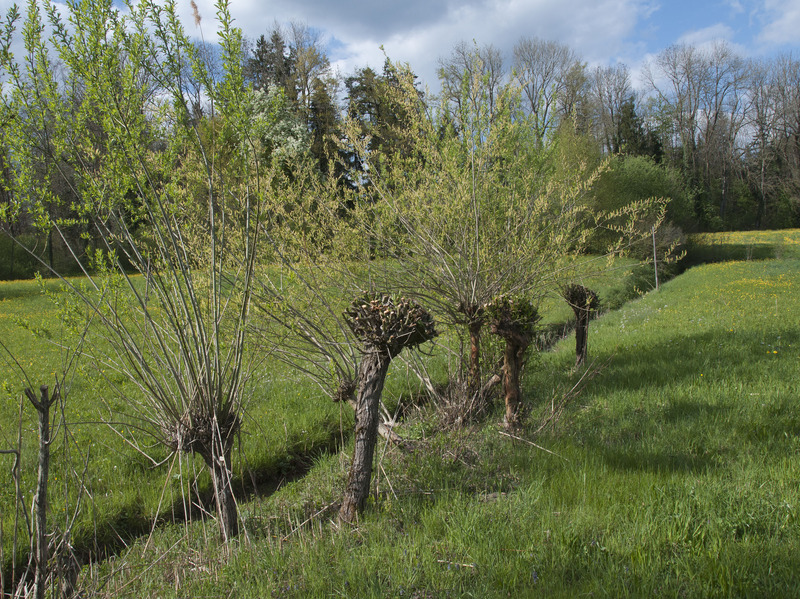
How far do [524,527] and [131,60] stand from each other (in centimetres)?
369

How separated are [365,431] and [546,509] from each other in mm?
1155

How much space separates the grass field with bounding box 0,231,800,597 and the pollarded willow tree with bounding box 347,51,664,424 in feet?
3.90

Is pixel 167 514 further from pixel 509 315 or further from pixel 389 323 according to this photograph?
pixel 509 315

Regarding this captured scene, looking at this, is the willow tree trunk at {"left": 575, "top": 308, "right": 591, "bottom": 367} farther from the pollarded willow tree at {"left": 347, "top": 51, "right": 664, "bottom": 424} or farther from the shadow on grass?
the shadow on grass

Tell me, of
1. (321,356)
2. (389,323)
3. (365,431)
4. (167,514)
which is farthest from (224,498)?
(321,356)

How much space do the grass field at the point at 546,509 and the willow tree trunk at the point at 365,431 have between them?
0.12 meters

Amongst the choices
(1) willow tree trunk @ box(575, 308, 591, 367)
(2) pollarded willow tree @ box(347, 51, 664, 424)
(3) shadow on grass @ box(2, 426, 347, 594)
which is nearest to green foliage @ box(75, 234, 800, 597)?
(3) shadow on grass @ box(2, 426, 347, 594)

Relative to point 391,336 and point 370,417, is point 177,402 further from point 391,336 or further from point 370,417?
point 391,336

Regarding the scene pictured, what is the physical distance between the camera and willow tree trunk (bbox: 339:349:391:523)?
10.7 feet

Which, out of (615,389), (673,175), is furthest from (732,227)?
(615,389)

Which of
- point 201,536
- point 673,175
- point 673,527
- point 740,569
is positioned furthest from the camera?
point 673,175

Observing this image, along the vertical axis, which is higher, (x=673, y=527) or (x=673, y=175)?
(x=673, y=175)

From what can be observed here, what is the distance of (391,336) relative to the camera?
3.19 m

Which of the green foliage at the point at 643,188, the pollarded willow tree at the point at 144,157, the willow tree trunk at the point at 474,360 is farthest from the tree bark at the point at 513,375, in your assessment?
the green foliage at the point at 643,188
